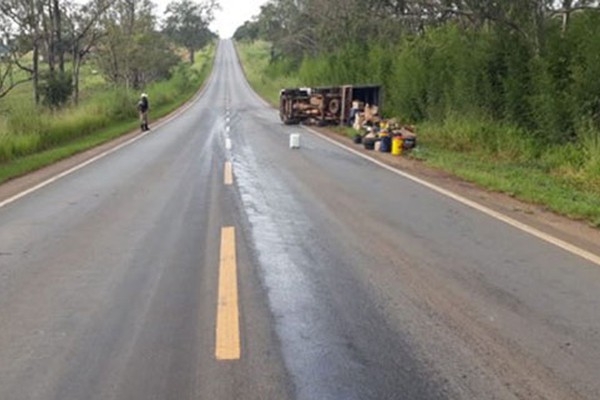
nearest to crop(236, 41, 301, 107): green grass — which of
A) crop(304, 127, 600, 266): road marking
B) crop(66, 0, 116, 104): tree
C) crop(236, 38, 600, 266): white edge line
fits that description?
crop(66, 0, 116, 104): tree

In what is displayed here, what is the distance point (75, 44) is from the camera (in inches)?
1555

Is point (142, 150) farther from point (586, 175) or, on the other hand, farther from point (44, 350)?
point (44, 350)

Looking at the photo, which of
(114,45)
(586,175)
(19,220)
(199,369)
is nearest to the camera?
(199,369)

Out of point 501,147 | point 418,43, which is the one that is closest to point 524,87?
point 501,147

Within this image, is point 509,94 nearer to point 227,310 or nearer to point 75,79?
point 227,310

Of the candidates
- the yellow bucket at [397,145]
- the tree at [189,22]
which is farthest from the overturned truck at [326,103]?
the tree at [189,22]

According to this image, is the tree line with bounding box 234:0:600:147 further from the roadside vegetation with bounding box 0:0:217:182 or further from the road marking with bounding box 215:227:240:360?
the roadside vegetation with bounding box 0:0:217:182

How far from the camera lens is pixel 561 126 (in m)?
13.8

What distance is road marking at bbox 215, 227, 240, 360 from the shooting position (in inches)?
173

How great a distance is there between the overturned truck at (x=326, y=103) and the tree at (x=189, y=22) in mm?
93030

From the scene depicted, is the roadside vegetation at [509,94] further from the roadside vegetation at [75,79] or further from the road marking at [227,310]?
the roadside vegetation at [75,79]

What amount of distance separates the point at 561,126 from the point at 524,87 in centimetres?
218

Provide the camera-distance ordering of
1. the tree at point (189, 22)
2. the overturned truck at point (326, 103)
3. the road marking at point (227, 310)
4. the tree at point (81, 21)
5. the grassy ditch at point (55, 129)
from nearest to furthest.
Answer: the road marking at point (227, 310)
the grassy ditch at point (55, 129)
the overturned truck at point (326, 103)
the tree at point (81, 21)
the tree at point (189, 22)

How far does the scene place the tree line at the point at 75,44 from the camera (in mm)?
32344
